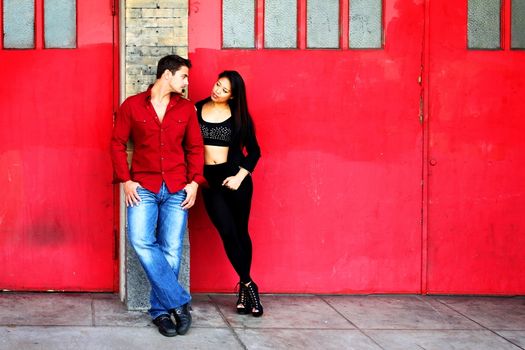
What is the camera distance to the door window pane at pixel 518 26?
7.12 metres

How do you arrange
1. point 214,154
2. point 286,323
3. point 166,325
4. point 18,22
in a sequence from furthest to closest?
point 18,22 < point 214,154 < point 286,323 < point 166,325

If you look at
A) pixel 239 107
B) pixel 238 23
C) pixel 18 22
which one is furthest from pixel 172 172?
pixel 18 22

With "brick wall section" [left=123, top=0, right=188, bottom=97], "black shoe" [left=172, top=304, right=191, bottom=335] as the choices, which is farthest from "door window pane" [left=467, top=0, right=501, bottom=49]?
"black shoe" [left=172, top=304, right=191, bottom=335]

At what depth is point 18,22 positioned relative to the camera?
22.2 feet

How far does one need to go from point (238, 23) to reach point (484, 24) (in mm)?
2086

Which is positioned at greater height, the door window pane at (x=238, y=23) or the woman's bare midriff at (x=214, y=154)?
the door window pane at (x=238, y=23)

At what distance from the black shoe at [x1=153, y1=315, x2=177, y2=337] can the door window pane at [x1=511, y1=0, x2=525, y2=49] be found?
12.2 feet

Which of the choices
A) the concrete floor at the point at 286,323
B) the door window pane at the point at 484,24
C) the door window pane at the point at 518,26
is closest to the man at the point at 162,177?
the concrete floor at the point at 286,323

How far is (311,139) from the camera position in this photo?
7.02m

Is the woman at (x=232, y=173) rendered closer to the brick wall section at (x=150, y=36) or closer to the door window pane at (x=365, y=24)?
the brick wall section at (x=150, y=36)

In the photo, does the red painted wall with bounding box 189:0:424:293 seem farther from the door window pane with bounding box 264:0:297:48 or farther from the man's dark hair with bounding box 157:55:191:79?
the man's dark hair with bounding box 157:55:191:79

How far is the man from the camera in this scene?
19.2 ft

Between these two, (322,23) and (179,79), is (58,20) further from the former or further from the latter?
(322,23)

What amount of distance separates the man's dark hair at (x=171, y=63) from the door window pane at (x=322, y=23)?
4.63ft
